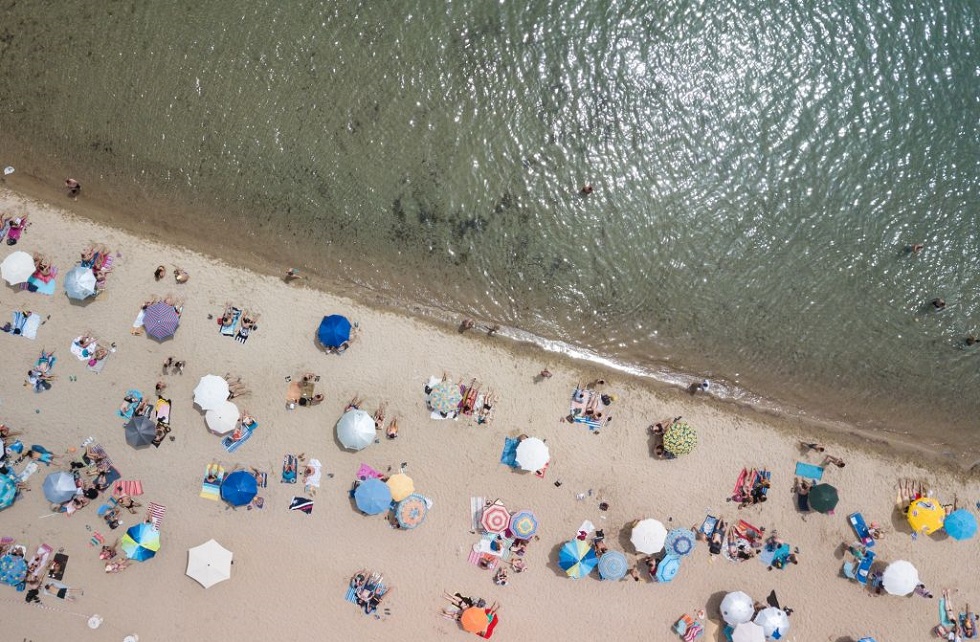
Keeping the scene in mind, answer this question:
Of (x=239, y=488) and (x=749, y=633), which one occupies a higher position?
(x=749, y=633)

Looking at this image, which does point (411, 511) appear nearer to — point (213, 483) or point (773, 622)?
point (213, 483)

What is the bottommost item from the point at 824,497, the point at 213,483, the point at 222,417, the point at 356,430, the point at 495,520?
the point at 213,483

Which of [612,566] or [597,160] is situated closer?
[612,566]

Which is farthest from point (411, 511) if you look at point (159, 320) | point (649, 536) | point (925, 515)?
point (925, 515)

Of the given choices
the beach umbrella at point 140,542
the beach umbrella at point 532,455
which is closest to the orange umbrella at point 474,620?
the beach umbrella at point 532,455

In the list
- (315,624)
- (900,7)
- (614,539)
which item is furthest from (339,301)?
(900,7)

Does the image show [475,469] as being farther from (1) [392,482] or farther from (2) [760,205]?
(2) [760,205]
